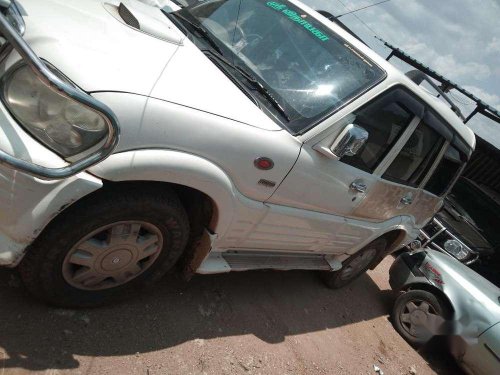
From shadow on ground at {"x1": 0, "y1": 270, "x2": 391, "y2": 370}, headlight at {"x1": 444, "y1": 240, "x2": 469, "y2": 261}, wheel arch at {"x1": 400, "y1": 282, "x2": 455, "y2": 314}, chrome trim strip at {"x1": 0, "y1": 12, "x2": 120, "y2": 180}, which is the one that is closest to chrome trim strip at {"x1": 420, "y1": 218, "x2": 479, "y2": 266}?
headlight at {"x1": 444, "y1": 240, "x2": 469, "y2": 261}

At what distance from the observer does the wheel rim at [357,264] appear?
442 cm

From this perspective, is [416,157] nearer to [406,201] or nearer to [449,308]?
[406,201]

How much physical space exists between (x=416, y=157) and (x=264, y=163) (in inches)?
74.0

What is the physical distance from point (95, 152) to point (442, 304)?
3926mm

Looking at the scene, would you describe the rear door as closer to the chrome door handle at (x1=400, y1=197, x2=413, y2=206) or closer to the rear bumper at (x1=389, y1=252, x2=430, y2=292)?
the chrome door handle at (x1=400, y1=197, x2=413, y2=206)

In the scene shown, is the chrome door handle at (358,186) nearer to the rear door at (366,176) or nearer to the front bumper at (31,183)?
the rear door at (366,176)

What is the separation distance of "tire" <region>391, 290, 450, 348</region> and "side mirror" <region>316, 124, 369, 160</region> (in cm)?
252

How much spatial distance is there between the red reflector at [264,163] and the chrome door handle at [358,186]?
35.1 inches

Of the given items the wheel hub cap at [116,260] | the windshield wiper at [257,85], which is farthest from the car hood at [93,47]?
the wheel hub cap at [116,260]

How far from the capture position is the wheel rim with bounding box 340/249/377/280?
4.42 meters

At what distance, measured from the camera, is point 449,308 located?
4309 millimetres

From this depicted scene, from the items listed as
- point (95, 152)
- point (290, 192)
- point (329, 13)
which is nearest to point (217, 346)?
point (290, 192)

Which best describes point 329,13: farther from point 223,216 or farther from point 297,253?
point 223,216

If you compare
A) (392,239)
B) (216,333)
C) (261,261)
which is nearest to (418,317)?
(392,239)
